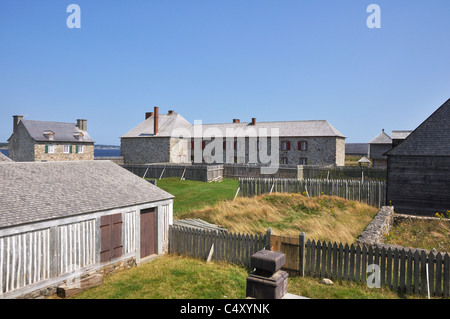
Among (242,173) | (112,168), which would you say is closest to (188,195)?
(112,168)

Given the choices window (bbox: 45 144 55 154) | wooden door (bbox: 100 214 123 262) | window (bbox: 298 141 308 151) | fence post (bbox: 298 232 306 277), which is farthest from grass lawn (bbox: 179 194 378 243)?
window (bbox: 45 144 55 154)

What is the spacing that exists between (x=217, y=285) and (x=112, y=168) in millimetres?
7306

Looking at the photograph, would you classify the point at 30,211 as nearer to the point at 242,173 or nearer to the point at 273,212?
the point at 273,212

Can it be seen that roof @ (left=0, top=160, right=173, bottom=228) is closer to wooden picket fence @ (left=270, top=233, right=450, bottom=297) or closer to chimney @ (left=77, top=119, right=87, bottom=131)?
wooden picket fence @ (left=270, top=233, right=450, bottom=297)

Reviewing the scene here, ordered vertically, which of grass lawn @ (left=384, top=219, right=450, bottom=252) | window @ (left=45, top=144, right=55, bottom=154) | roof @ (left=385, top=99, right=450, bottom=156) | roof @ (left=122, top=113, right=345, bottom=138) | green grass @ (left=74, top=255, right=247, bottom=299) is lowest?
green grass @ (left=74, top=255, right=247, bottom=299)

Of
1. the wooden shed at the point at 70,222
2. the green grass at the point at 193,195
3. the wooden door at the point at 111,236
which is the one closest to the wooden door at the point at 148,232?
the wooden shed at the point at 70,222

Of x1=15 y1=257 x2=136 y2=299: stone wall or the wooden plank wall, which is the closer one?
x1=15 y1=257 x2=136 y2=299: stone wall

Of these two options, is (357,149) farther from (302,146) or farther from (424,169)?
(424,169)

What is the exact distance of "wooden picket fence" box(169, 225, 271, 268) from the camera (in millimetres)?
10648

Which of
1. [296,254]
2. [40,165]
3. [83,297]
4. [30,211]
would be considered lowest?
[83,297]

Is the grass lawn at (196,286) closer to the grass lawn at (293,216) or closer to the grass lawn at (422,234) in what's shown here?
the grass lawn at (293,216)

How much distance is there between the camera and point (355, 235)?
12422 millimetres

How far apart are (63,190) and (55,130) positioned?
4433 centimetres
